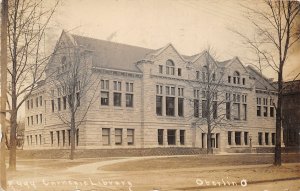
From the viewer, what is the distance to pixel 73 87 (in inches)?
297

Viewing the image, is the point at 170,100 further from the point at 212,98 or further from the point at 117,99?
the point at 117,99

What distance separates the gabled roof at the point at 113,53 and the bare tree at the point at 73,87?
0.53 feet

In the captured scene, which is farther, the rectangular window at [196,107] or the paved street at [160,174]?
the rectangular window at [196,107]

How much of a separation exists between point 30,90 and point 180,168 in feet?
11.1

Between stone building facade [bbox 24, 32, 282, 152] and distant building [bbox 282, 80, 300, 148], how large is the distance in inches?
16.9

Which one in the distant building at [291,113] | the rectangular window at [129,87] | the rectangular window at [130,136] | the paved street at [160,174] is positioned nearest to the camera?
the paved street at [160,174]

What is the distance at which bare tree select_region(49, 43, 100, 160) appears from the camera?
7.27 metres

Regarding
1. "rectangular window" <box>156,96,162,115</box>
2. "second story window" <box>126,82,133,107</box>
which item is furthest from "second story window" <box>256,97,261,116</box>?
"second story window" <box>126,82,133,107</box>

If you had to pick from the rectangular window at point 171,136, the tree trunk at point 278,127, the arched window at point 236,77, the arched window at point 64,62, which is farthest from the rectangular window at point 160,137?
the arched window at point 64,62

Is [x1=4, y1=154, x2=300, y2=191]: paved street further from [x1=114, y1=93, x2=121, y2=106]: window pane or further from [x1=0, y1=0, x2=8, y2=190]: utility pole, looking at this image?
[x1=114, y1=93, x2=121, y2=106]: window pane

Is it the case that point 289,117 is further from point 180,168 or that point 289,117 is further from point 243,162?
point 180,168

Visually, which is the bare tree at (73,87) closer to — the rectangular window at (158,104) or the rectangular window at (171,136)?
the rectangular window at (158,104)

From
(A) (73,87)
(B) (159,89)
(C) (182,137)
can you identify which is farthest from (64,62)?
(C) (182,137)

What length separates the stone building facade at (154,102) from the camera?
7.78 metres
